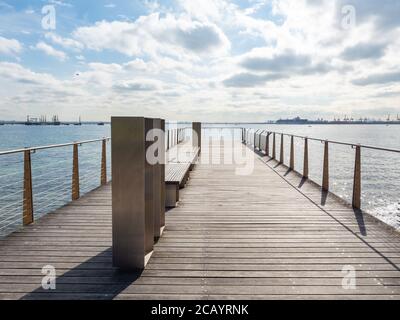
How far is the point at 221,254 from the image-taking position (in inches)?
126

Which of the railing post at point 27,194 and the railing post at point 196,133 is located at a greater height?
the railing post at point 196,133

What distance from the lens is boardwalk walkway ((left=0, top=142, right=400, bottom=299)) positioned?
2.52 meters

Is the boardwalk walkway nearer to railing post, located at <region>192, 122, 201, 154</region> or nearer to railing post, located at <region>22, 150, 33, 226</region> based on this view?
railing post, located at <region>22, 150, 33, 226</region>

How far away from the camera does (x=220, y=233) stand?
3805mm

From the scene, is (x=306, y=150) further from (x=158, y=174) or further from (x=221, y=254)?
(x=221, y=254)

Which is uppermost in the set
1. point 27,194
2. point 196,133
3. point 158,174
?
point 196,133

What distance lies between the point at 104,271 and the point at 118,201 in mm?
590

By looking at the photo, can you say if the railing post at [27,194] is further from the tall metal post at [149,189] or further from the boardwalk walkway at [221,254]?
the tall metal post at [149,189]

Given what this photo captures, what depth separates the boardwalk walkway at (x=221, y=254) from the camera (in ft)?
8.28

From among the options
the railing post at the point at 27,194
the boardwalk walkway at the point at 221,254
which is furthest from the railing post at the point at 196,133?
the railing post at the point at 27,194

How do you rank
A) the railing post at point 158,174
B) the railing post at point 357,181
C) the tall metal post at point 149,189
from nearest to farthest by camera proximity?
the tall metal post at point 149,189
the railing post at point 158,174
the railing post at point 357,181

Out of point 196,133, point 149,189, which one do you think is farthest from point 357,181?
point 196,133

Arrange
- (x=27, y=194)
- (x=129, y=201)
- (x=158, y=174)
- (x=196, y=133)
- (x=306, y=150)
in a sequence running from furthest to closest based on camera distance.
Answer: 1. (x=196, y=133)
2. (x=306, y=150)
3. (x=27, y=194)
4. (x=158, y=174)
5. (x=129, y=201)
